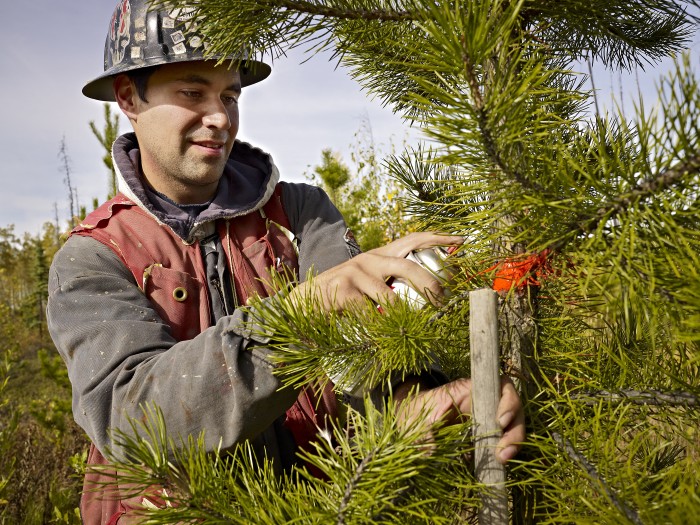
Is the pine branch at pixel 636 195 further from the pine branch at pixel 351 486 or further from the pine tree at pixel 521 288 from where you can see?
the pine branch at pixel 351 486

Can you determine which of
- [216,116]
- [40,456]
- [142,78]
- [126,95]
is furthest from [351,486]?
[40,456]

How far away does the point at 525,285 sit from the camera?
1194mm

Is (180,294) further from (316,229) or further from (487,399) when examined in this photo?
(487,399)

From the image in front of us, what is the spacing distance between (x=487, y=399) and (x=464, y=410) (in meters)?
0.16

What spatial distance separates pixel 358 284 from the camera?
114cm

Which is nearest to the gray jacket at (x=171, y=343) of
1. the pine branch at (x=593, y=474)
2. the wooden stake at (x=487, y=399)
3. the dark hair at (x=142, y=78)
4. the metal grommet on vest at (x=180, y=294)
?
the metal grommet on vest at (x=180, y=294)

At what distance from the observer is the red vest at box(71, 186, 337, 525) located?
180 centimetres

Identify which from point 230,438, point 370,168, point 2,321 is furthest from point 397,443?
point 2,321

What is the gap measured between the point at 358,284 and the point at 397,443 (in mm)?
350

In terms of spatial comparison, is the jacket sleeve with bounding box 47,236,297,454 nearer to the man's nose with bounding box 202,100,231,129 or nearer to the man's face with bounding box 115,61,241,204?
the man's face with bounding box 115,61,241,204

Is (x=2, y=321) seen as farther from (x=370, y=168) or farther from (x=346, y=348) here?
(x=346, y=348)

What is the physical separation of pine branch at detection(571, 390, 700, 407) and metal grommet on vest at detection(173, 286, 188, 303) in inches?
47.7

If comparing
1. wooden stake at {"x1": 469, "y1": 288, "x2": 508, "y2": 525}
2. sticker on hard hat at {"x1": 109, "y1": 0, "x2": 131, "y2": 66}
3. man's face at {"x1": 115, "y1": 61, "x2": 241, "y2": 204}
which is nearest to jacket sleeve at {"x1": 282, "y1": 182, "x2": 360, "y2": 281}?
man's face at {"x1": 115, "y1": 61, "x2": 241, "y2": 204}

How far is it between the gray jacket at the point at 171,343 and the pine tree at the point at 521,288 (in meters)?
0.12
